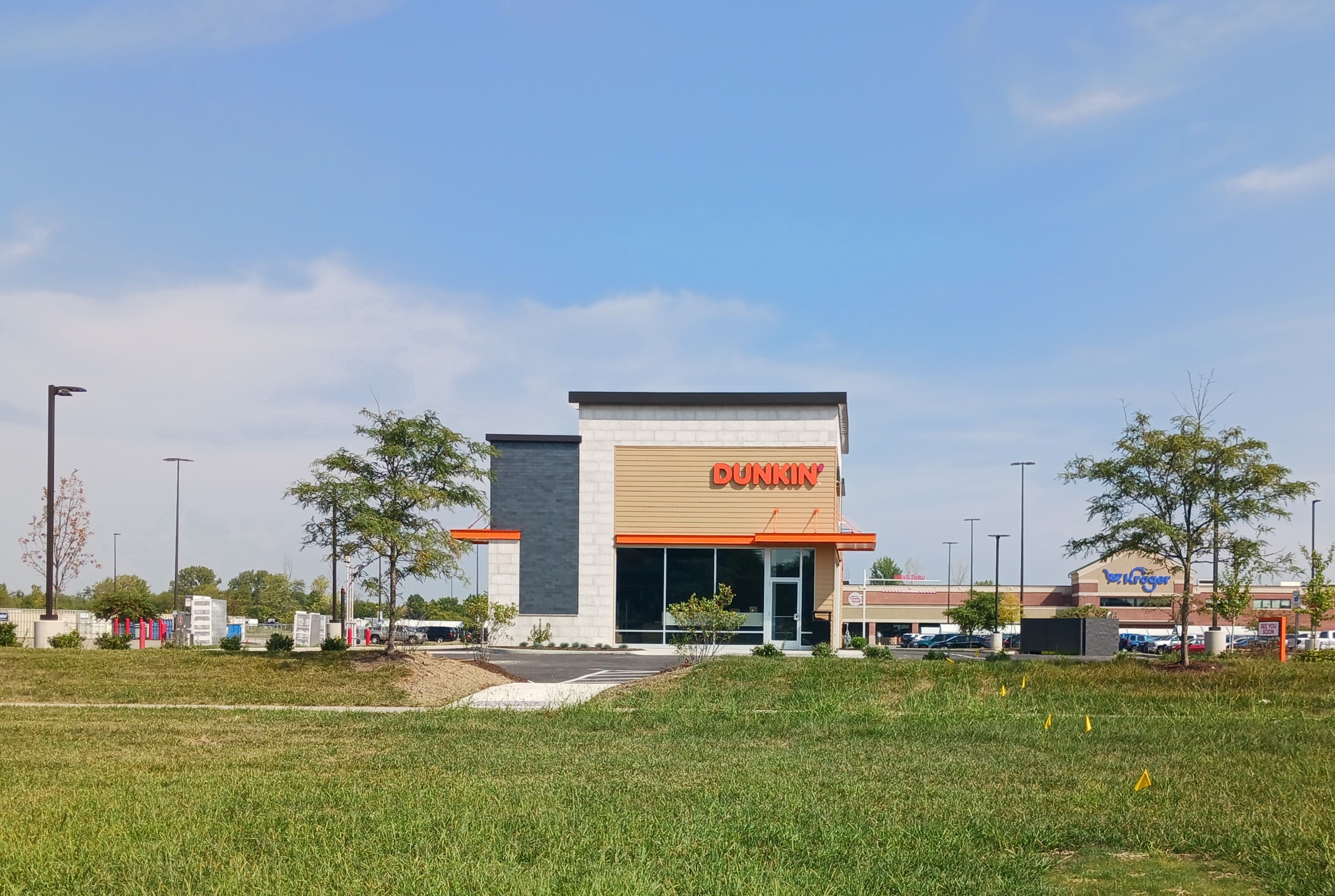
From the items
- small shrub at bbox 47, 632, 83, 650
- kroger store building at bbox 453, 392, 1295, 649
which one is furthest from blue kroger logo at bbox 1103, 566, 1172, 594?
small shrub at bbox 47, 632, 83, 650

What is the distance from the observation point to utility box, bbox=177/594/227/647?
41.6m

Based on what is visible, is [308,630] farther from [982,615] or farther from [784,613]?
[982,615]

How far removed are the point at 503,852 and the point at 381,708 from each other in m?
12.7

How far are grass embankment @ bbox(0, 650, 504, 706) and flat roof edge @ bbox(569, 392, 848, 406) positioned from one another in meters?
20.1

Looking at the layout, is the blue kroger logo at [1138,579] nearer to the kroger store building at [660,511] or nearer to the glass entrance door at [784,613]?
the kroger store building at [660,511]

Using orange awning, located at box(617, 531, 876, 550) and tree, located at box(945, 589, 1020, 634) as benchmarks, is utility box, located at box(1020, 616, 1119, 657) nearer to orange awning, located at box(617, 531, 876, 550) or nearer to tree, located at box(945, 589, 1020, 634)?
orange awning, located at box(617, 531, 876, 550)

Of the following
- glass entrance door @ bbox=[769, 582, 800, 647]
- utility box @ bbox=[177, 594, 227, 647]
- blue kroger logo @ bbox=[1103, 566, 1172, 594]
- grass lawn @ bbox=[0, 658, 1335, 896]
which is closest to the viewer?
grass lawn @ bbox=[0, 658, 1335, 896]

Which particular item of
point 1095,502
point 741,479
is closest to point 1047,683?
point 1095,502

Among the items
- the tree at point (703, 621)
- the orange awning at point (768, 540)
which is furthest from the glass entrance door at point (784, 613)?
the tree at point (703, 621)

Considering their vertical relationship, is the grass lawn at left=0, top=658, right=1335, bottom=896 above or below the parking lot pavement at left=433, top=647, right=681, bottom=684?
above

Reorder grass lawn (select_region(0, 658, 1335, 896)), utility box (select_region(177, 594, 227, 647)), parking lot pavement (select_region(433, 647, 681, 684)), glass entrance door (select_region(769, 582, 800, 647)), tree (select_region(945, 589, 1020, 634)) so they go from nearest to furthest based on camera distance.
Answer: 1. grass lawn (select_region(0, 658, 1335, 896))
2. parking lot pavement (select_region(433, 647, 681, 684))
3. utility box (select_region(177, 594, 227, 647))
4. glass entrance door (select_region(769, 582, 800, 647))
5. tree (select_region(945, 589, 1020, 634))

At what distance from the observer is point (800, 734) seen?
1513 centimetres

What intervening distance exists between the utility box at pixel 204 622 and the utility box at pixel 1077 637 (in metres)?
31.4

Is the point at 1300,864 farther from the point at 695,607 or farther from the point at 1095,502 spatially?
the point at 695,607
